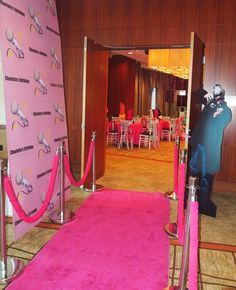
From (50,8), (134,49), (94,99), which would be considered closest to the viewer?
(50,8)

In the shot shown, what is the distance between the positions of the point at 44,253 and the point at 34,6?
116 inches

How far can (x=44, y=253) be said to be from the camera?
327 cm

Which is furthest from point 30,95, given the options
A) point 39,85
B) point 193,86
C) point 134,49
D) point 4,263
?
point 134,49

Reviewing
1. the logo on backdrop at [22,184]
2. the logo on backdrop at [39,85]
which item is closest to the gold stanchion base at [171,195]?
the logo on backdrop at [22,184]

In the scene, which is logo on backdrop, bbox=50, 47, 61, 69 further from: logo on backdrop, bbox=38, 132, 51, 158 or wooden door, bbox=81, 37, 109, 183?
logo on backdrop, bbox=38, 132, 51, 158

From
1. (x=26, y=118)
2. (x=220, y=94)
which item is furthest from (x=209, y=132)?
(x=26, y=118)

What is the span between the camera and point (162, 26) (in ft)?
19.3

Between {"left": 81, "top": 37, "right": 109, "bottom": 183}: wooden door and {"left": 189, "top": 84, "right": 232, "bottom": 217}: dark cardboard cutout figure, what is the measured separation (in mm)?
1741

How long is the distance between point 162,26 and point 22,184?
3.80 meters

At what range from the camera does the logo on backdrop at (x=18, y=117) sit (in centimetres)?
351

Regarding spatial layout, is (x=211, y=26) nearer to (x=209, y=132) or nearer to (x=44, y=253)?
(x=209, y=132)

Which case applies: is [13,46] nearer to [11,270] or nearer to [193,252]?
[11,270]

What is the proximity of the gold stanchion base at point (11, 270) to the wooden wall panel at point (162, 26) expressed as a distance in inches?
152

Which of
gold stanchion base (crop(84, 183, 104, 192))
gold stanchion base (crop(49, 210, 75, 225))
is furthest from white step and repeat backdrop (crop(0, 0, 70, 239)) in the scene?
gold stanchion base (crop(84, 183, 104, 192))
